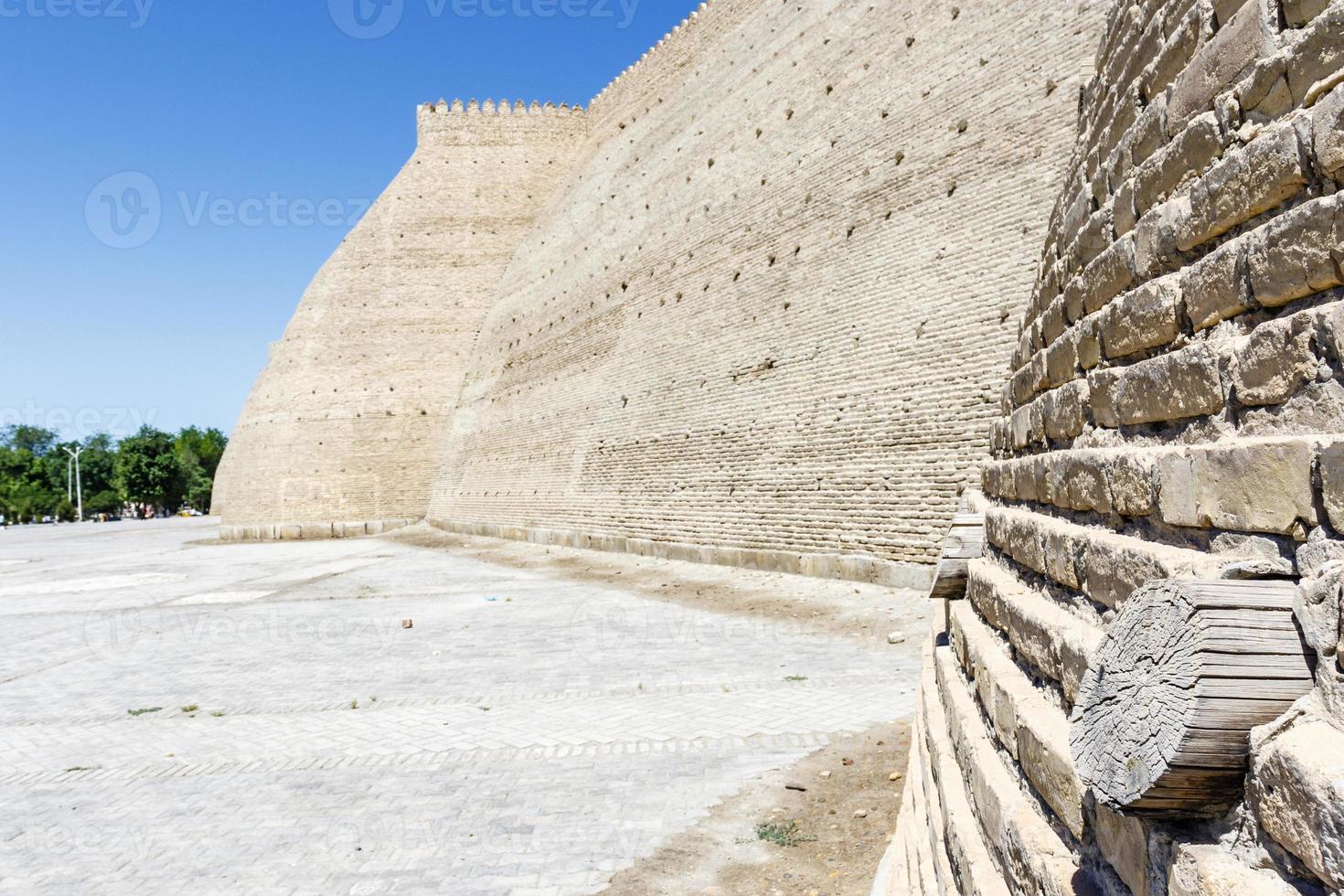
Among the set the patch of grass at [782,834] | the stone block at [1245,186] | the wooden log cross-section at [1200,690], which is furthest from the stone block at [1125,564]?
the patch of grass at [782,834]

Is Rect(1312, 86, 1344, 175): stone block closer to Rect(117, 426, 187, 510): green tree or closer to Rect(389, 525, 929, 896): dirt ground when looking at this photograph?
Rect(389, 525, 929, 896): dirt ground

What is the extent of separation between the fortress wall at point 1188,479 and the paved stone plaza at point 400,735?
7.25 ft

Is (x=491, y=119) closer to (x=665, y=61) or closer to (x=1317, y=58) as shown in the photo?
(x=665, y=61)

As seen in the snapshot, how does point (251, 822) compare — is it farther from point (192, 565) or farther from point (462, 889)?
point (192, 565)

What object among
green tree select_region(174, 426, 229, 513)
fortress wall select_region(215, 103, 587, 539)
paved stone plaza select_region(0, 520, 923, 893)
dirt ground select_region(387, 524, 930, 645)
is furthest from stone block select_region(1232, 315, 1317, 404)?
green tree select_region(174, 426, 229, 513)

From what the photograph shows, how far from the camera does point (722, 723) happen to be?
5812 mm

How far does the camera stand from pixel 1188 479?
1.64 meters

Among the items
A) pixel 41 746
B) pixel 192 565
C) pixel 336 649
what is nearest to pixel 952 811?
pixel 41 746

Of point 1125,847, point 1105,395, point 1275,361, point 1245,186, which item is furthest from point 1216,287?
point 1125,847

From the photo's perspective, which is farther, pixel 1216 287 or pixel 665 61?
pixel 665 61

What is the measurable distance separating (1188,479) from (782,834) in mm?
3028

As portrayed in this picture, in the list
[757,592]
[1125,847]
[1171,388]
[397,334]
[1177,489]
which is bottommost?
[757,592]

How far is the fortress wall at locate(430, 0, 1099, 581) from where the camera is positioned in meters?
10.8

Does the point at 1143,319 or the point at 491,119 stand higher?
the point at 491,119
